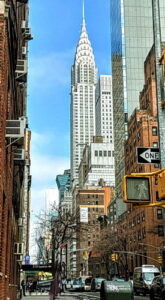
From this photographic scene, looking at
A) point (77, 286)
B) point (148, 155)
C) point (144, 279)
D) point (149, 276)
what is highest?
point (148, 155)

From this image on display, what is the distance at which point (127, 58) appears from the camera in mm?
128500

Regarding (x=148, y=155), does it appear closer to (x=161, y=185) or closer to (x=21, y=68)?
(x=161, y=185)

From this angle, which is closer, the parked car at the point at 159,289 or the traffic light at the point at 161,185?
the traffic light at the point at 161,185

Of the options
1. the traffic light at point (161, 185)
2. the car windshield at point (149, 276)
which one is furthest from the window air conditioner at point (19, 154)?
the car windshield at point (149, 276)

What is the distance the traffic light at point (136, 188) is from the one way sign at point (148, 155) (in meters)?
0.97

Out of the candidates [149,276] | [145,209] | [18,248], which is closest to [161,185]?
[18,248]

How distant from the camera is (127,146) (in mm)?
106125

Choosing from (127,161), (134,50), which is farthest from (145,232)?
(134,50)

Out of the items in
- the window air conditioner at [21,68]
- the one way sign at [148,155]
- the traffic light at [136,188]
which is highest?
the window air conditioner at [21,68]

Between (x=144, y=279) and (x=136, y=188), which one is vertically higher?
(x=136, y=188)

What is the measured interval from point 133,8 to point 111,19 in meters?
14.5

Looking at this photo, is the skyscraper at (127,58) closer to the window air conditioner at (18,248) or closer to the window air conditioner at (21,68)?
the window air conditioner at (18,248)

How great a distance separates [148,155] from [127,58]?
123 metres

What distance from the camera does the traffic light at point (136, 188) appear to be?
830cm
